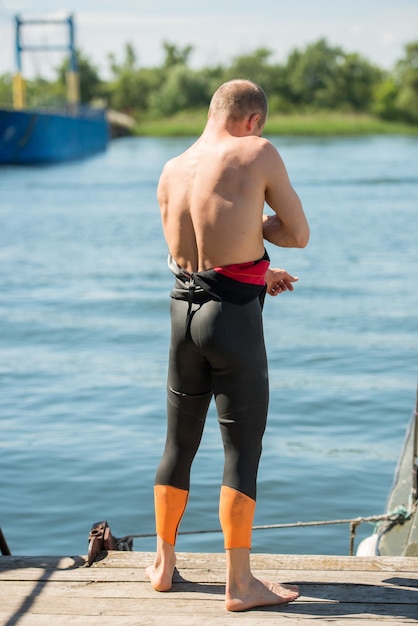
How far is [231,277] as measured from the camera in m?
3.49

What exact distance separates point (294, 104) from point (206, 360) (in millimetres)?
119829

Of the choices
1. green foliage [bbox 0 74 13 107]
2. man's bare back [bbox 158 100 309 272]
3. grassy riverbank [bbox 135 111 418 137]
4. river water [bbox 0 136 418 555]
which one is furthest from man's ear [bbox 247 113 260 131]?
green foliage [bbox 0 74 13 107]

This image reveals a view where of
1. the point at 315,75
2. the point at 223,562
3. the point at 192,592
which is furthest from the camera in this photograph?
the point at 315,75

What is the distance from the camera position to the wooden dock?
3.43 meters

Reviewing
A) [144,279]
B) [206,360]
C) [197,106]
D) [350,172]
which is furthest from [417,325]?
[197,106]

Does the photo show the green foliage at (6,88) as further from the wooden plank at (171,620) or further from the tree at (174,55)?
the wooden plank at (171,620)

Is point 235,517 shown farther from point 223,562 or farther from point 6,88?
point 6,88

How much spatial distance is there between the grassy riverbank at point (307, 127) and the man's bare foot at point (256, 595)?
79.6m

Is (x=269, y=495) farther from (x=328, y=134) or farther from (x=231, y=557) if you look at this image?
(x=328, y=134)

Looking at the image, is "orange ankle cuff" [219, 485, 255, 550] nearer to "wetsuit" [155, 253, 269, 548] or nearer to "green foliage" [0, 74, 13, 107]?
"wetsuit" [155, 253, 269, 548]

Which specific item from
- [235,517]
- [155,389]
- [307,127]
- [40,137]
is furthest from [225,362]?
[307,127]

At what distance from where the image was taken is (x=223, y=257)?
349 cm

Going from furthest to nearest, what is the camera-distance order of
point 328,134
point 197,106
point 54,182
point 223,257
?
1. point 197,106
2. point 328,134
3. point 54,182
4. point 223,257

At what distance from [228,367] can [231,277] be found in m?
0.31
